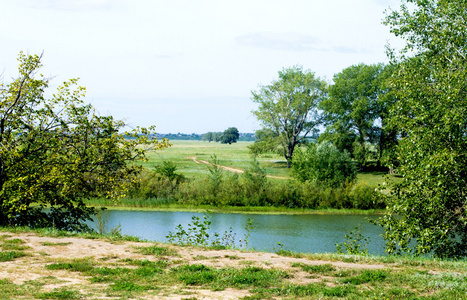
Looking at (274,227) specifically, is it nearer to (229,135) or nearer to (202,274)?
(202,274)

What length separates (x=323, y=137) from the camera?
62.6 meters

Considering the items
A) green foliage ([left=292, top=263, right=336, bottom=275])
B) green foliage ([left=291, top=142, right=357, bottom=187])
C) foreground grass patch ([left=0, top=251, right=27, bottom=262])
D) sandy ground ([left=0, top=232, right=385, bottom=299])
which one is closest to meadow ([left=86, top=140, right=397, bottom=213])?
green foliage ([left=291, top=142, right=357, bottom=187])

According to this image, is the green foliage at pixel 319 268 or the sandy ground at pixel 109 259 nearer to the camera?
the sandy ground at pixel 109 259

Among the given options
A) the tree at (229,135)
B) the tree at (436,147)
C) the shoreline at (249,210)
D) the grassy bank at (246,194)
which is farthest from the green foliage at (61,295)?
the tree at (229,135)

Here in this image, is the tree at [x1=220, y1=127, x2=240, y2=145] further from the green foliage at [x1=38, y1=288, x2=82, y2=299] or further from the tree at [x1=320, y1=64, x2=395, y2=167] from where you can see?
the green foliage at [x1=38, y1=288, x2=82, y2=299]

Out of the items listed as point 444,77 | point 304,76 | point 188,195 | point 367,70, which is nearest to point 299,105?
point 304,76

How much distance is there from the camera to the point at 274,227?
28.6 meters

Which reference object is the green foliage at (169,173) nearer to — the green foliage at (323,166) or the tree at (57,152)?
the green foliage at (323,166)

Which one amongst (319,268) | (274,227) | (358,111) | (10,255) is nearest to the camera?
(319,268)

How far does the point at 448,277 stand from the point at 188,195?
31.1 metres

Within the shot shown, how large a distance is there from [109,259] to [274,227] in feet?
62.4

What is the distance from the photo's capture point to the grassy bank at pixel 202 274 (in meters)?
8.01

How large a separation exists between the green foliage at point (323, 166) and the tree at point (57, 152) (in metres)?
27.6

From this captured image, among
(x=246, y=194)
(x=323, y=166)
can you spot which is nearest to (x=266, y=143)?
(x=323, y=166)
